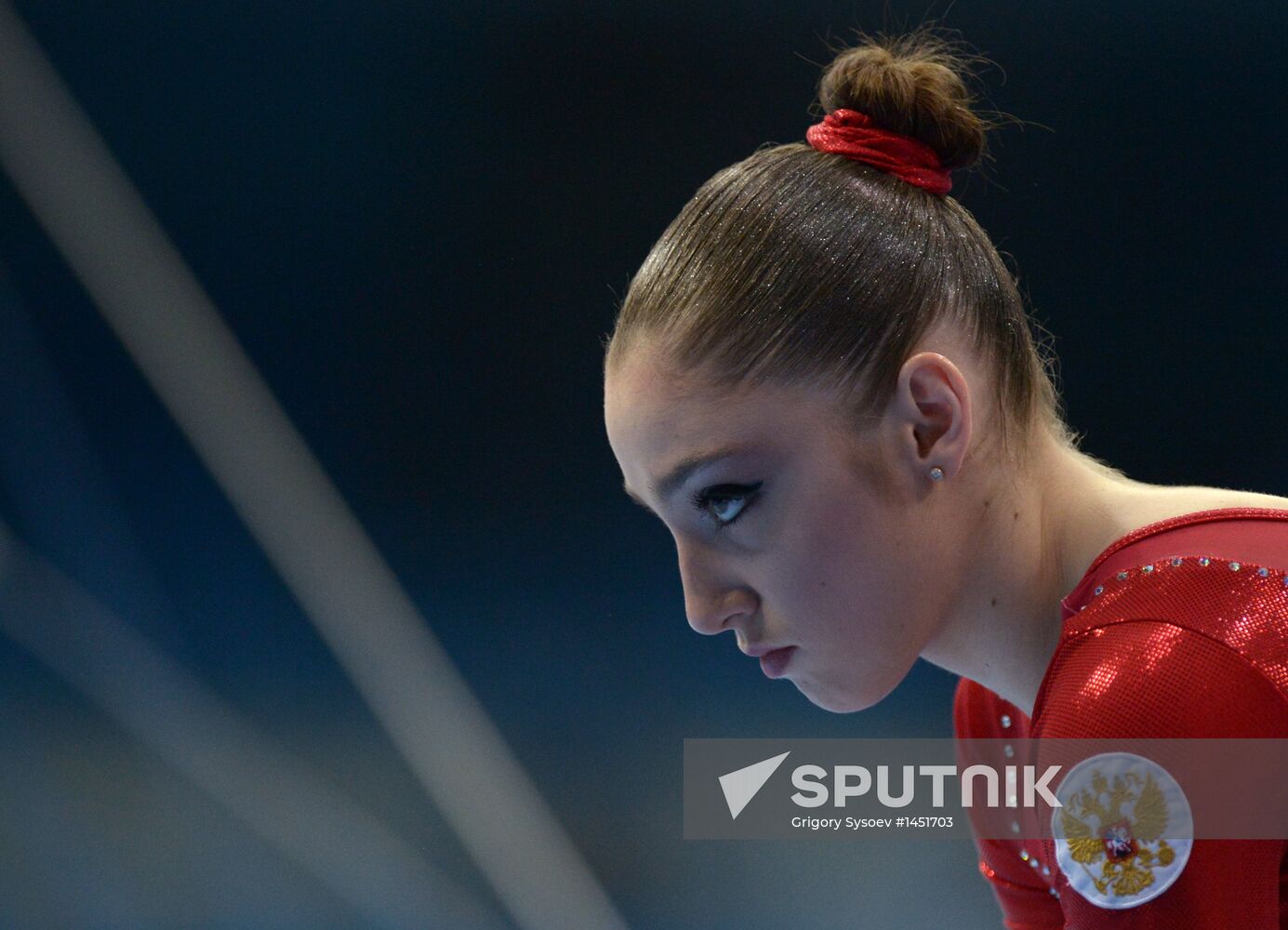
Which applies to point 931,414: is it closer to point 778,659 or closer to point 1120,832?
point 778,659

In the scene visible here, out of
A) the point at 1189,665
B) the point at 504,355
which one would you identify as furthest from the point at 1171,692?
the point at 504,355

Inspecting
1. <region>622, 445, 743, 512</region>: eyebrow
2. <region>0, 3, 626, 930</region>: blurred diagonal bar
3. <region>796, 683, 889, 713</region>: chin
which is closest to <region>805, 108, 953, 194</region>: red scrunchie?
<region>622, 445, 743, 512</region>: eyebrow

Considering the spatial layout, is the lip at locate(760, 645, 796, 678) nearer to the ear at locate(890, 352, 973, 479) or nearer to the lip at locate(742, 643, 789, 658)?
the lip at locate(742, 643, 789, 658)

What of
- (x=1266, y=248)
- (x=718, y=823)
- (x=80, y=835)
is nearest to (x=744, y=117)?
(x=1266, y=248)

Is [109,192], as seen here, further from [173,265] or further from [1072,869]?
[1072,869]

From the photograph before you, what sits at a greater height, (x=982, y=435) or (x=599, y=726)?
(x=599, y=726)

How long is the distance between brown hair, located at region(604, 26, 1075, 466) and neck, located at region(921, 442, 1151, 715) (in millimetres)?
41

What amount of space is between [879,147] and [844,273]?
157 millimetres

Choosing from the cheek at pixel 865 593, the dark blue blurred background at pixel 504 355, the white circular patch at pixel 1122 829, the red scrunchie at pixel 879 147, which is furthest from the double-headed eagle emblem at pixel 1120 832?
the dark blue blurred background at pixel 504 355

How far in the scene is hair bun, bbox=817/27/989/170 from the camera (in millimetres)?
1026

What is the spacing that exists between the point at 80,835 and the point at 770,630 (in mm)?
1557

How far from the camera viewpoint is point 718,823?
193cm

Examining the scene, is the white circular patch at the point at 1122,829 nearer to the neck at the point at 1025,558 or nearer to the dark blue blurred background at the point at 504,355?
the neck at the point at 1025,558

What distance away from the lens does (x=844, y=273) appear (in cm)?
94
